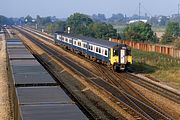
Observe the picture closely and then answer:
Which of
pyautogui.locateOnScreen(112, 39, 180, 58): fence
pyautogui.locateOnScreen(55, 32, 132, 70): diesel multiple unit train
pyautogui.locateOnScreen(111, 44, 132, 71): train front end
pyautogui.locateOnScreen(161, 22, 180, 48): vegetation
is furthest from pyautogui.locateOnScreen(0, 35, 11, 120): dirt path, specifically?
pyautogui.locateOnScreen(161, 22, 180, 48): vegetation

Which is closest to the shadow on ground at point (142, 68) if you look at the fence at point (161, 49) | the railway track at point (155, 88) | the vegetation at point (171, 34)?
the railway track at point (155, 88)

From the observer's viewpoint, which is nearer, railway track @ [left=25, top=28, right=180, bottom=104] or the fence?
railway track @ [left=25, top=28, right=180, bottom=104]

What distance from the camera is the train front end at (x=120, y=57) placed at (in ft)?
122

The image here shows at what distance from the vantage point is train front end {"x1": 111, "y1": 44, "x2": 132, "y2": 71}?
37188 mm

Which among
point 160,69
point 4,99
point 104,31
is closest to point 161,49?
point 160,69

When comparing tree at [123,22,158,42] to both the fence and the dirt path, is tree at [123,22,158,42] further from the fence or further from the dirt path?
the dirt path

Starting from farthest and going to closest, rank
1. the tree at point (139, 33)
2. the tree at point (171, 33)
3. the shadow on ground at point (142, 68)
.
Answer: the tree at point (139, 33), the tree at point (171, 33), the shadow on ground at point (142, 68)

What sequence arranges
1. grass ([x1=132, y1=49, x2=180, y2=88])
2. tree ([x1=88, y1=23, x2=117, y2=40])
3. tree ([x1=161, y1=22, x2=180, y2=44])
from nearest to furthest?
grass ([x1=132, y1=49, x2=180, y2=88]) < tree ([x1=161, y1=22, x2=180, y2=44]) < tree ([x1=88, y1=23, x2=117, y2=40])

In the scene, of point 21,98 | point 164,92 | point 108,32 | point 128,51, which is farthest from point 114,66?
point 108,32

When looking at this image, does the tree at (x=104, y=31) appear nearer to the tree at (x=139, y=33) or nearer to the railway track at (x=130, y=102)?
the tree at (x=139, y=33)

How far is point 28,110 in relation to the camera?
40.2 ft

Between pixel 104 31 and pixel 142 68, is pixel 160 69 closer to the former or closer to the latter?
pixel 142 68

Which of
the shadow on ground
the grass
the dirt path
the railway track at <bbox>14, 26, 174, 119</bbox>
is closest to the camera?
the railway track at <bbox>14, 26, 174, 119</bbox>

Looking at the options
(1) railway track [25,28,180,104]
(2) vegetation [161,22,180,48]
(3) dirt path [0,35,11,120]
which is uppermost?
(2) vegetation [161,22,180,48]
